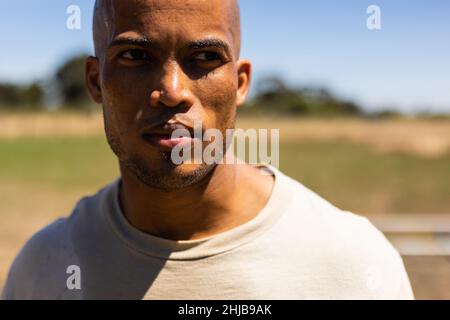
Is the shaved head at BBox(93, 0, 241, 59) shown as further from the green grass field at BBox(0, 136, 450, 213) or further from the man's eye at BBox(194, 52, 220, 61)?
the green grass field at BBox(0, 136, 450, 213)

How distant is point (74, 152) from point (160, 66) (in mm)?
24603

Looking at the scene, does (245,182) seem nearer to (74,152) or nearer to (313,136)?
(74,152)

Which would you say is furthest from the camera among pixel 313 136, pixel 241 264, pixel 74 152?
pixel 313 136

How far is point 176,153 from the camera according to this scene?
6.05ft

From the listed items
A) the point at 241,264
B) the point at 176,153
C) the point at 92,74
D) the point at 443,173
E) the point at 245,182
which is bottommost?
the point at 443,173

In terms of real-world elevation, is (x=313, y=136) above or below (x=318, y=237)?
below

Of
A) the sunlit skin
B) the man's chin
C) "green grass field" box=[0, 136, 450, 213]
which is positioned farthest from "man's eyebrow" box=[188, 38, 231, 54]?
"green grass field" box=[0, 136, 450, 213]

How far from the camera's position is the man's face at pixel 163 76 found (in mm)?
1843

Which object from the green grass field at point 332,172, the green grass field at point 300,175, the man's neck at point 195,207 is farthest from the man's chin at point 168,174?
the green grass field at point 332,172

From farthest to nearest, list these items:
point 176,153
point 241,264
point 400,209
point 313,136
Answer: point 313,136
point 400,209
point 241,264
point 176,153

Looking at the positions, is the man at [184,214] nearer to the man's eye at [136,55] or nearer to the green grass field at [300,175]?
the man's eye at [136,55]

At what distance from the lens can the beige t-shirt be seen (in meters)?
2.02

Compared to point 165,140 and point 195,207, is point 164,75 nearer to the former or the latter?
point 165,140
